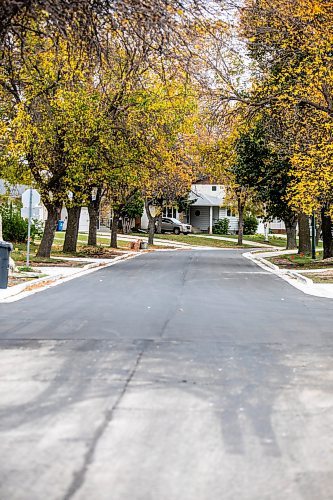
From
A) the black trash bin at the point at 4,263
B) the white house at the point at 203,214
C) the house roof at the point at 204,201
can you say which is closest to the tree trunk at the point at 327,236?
the black trash bin at the point at 4,263

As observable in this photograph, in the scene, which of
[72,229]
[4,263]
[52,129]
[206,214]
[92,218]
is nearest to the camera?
[4,263]

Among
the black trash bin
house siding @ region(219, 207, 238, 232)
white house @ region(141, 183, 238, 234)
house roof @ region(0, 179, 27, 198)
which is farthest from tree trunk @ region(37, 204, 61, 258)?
house siding @ region(219, 207, 238, 232)

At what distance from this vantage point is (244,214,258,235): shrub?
261 ft

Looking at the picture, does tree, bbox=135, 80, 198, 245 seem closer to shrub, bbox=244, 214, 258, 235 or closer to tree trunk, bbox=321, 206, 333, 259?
tree trunk, bbox=321, 206, 333, 259

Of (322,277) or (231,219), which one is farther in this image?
(231,219)

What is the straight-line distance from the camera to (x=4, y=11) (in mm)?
9938

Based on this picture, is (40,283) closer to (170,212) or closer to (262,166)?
(262,166)

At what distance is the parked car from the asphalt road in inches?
2424

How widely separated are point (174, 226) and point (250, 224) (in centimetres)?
893

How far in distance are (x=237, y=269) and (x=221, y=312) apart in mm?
16100

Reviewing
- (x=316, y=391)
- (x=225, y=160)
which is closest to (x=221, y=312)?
(x=316, y=391)

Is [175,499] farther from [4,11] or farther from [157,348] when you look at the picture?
[4,11]

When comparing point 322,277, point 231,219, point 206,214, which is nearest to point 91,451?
point 322,277

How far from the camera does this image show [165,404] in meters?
7.10
